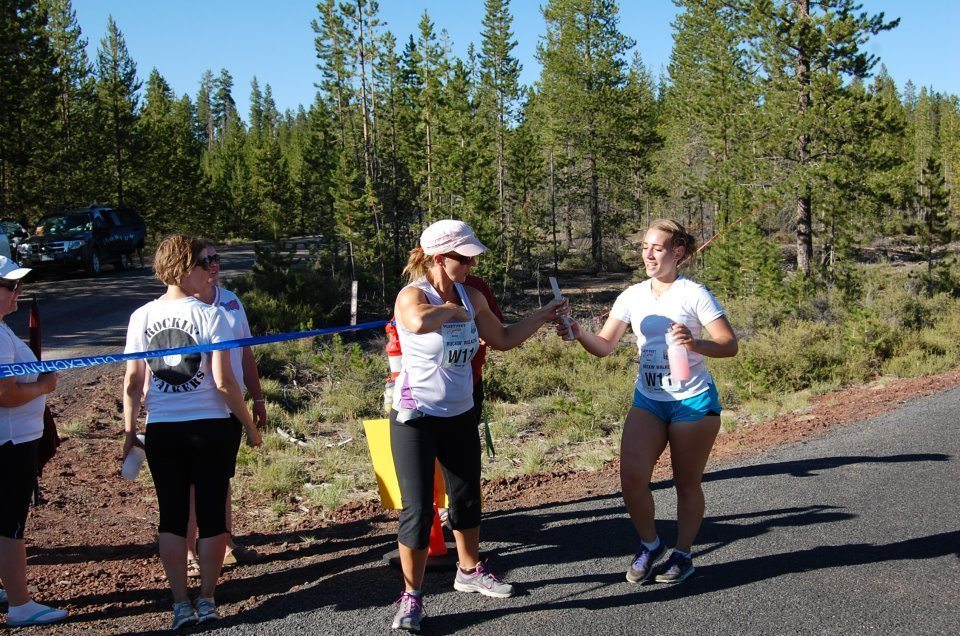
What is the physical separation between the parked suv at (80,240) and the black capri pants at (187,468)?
68.8 ft

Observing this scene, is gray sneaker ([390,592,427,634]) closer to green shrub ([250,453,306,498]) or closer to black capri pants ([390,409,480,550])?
black capri pants ([390,409,480,550])

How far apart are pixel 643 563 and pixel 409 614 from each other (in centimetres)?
127

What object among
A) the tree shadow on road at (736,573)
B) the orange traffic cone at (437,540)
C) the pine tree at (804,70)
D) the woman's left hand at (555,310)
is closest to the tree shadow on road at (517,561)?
the tree shadow on road at (736,573)

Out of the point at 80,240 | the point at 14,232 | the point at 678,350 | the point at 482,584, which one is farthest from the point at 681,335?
the point at 14,232

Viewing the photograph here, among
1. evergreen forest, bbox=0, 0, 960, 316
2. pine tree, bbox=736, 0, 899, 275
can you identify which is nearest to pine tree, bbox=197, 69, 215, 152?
evergreen forest, bbox=0, 0, 960, 316

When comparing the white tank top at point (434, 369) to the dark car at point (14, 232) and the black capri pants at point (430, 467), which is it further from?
the dark car at point (14, 232)

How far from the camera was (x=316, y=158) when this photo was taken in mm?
48094

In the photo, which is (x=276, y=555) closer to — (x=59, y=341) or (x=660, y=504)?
(x=660, y=504)

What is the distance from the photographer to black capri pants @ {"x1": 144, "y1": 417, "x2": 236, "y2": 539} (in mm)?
3871

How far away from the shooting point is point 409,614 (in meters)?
3.80

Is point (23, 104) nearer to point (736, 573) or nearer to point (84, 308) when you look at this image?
point (84, 308)

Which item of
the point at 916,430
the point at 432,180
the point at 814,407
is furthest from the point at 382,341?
the point at 432,180

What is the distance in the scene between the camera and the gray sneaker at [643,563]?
4219 millimetres

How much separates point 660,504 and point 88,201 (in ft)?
112
